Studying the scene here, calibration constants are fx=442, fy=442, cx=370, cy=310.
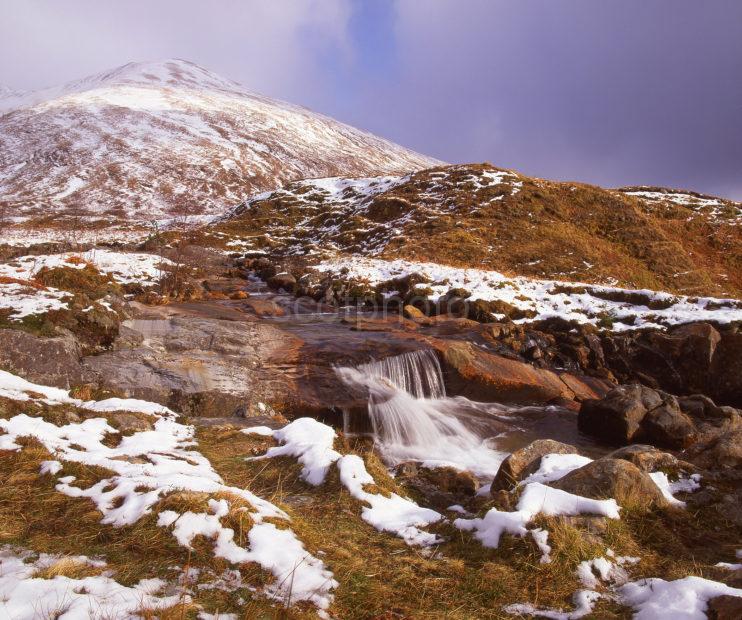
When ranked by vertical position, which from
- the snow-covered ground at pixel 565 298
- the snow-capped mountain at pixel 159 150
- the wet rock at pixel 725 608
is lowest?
the wet rock at pixel 725 608

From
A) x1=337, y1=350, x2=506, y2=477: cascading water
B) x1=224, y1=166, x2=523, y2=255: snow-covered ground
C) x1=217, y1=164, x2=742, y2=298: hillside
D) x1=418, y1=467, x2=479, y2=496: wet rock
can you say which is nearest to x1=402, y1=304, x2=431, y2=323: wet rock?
x1=337, y1=350, x2=506, y2=477: cascading water

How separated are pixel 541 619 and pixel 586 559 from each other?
86 cm

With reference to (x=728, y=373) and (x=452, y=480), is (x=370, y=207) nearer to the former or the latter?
(x=728, y=373)

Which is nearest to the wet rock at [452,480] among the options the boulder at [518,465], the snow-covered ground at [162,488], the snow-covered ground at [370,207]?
the boulder at [518,465]

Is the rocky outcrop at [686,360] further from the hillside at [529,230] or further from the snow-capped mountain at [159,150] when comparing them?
the snow-capped mountain at [159,150]

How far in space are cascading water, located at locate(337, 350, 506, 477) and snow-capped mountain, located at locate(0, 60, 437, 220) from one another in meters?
71.1

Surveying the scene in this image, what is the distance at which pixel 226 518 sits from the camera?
13.7 ft

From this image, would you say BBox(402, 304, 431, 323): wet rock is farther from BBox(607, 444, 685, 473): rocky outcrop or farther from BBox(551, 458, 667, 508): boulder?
BBox(551, 458, 667, 508): boulder

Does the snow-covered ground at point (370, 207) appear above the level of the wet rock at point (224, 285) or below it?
above

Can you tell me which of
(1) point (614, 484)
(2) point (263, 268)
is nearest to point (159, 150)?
(2) point (263, 268)

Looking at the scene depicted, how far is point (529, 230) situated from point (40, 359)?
98.3 feet

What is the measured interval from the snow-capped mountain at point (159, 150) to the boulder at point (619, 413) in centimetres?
7588

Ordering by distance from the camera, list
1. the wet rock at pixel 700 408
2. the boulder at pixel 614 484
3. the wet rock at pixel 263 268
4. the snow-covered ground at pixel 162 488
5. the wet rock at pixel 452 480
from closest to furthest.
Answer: the snow-covered ground at pixel 162 488 < the boulder at pixel 614 484 < the wet rock at pixel 452 480 < the wet rock at pixel 700 408 < the wet rock at pixel 263 268

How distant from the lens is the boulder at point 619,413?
428 inches
